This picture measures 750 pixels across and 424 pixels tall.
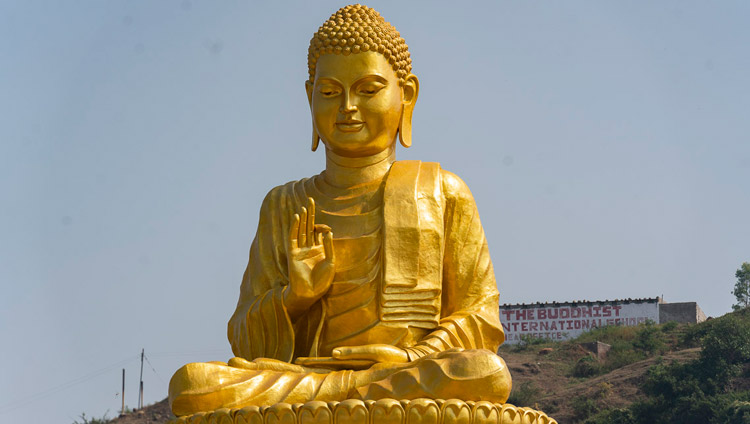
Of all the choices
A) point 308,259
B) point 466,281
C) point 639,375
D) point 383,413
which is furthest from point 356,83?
point 639,375

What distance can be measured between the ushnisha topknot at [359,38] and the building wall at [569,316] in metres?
32.4

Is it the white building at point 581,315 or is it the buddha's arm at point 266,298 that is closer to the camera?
the buddha's arm at point 266,298

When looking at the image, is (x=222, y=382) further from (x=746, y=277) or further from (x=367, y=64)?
(x=746, y=277)

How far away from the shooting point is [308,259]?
8.43m

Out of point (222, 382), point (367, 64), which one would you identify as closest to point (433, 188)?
point (367, 64)

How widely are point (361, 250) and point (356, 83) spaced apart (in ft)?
3.67

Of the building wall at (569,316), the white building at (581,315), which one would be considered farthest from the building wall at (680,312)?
the building wall at (569,316)

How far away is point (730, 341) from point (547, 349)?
7634 millimetres

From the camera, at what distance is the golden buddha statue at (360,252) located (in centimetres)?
835

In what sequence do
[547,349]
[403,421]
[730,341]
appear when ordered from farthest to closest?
[547,349]
[730,341]
[403,421]

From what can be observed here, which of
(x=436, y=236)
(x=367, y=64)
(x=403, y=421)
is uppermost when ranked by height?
(x=367, y=64)

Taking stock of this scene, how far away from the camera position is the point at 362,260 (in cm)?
869

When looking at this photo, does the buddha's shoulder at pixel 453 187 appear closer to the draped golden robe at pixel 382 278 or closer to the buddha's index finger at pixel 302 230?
the draped golden robe at pixel 382 278

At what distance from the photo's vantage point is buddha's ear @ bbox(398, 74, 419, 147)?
9156 millimetres
